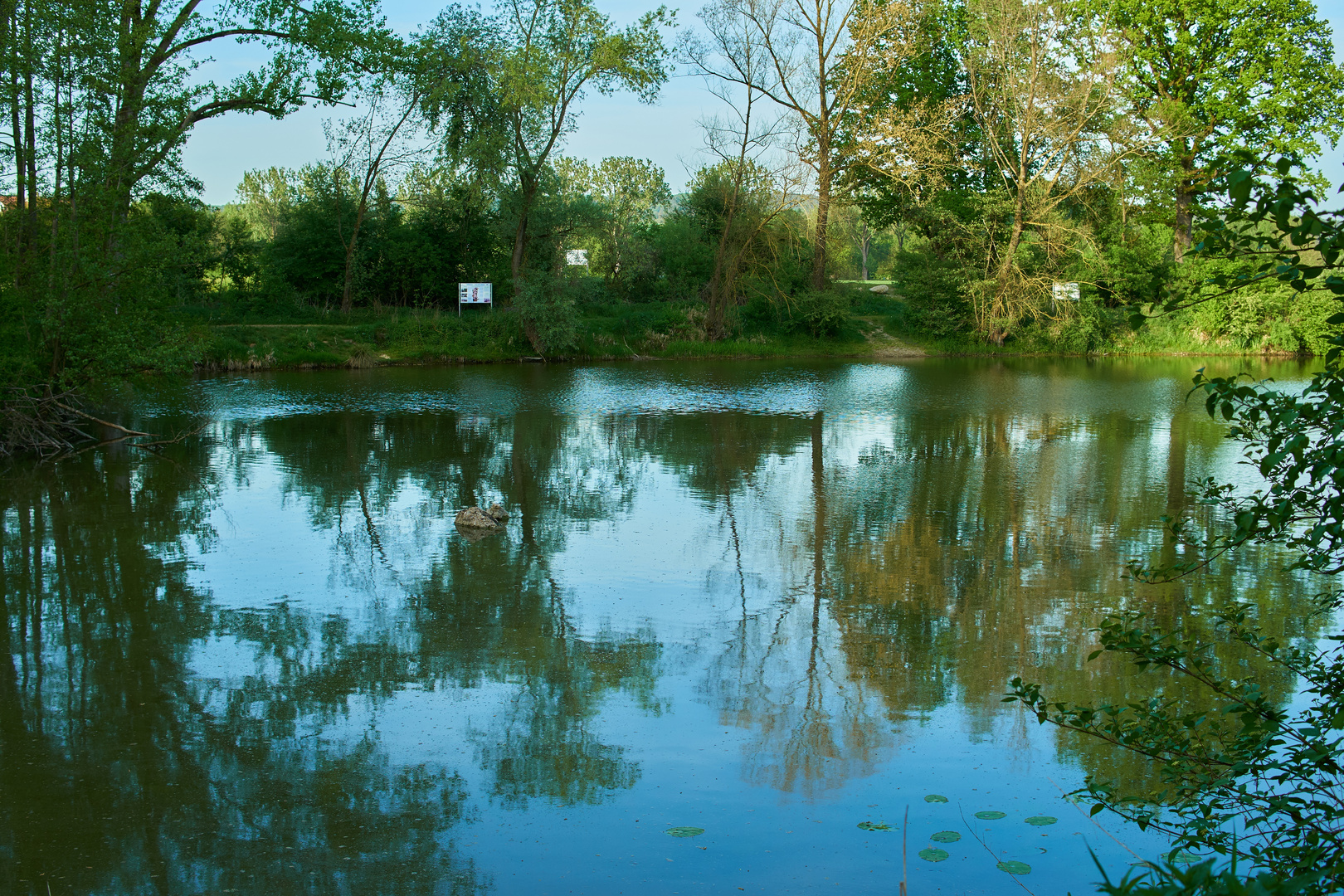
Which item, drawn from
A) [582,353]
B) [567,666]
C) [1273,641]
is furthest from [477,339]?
[1273,641]

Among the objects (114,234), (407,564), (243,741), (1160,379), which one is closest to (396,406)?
(114,234)

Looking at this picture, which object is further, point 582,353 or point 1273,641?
point 582,353

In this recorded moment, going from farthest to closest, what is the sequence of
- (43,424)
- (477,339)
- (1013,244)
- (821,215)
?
(821,215) < (1013,244) < (477,339) < (43,424)

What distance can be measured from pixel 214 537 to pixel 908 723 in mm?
7047

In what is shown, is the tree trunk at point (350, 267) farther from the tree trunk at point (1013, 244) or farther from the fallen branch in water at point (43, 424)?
the tree trunk at point (1013, 244)

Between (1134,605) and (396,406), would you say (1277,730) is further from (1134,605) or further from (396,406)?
(396,406)

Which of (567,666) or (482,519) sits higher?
(482,519)

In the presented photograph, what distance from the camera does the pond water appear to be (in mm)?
4336

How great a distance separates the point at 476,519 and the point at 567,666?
157 inches

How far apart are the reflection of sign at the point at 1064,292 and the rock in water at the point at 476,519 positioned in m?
27.6

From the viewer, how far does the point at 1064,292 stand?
33531 millimetres

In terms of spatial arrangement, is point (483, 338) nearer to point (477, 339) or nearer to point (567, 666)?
point (477, 339)

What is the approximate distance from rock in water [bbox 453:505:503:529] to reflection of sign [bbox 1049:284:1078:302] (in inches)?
1088

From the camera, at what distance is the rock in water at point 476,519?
396 inches
